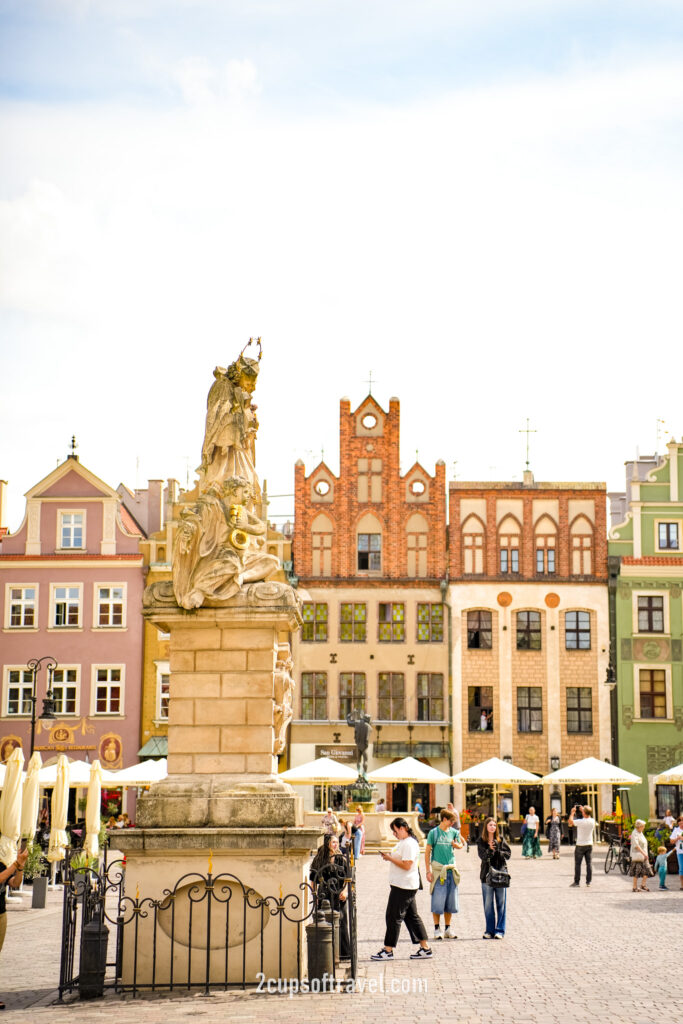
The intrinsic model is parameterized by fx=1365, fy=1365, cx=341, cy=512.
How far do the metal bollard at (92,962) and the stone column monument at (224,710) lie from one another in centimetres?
45

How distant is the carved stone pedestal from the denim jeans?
509 centimetres

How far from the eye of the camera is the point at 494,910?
1706cm

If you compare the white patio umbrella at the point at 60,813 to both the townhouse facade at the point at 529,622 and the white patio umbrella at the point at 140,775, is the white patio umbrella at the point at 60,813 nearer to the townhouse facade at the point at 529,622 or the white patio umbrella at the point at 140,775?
the white patio umbrella at the point at 140,775

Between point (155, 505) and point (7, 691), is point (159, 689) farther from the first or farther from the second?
point (155, 505)

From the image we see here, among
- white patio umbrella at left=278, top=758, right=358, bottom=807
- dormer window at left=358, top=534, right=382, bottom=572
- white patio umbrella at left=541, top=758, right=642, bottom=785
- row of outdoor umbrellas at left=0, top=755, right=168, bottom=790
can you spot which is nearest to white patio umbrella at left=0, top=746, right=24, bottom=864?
row of outdoor umbrellas at left=0, top=755, right=168, bottom=790

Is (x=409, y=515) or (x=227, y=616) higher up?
(x=409, y=515)

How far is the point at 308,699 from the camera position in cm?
4881

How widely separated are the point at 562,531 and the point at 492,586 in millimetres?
3292

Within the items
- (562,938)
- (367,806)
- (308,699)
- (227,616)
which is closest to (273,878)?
(227,616)

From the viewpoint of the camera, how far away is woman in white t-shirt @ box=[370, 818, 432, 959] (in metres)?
14.3

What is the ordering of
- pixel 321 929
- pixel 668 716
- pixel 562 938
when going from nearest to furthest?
pixel 321 929, pixel 562 938, pixel 668 716

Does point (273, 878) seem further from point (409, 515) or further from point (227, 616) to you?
point (409, 515)

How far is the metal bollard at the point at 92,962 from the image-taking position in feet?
38.4

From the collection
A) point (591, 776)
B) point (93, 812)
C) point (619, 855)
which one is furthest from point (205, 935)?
point (591, 776)
